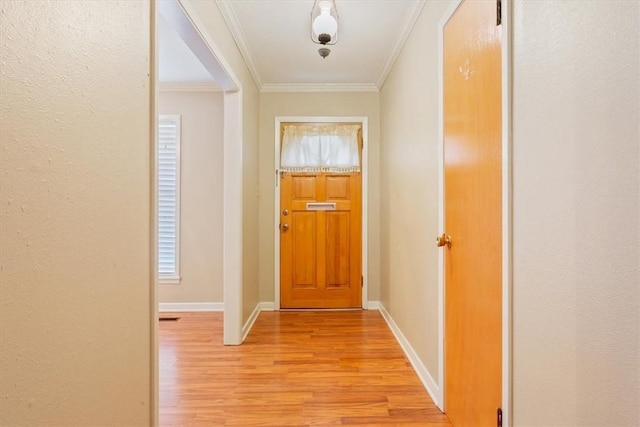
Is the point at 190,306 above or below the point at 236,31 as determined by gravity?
below

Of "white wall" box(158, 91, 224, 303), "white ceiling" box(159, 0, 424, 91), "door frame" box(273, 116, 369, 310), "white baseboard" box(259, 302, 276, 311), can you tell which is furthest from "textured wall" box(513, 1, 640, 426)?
"white wall" box(158, 91, 224, 303)

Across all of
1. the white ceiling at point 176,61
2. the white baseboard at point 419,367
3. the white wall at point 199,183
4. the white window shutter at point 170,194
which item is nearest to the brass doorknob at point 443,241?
the white baseboard at point 419,367

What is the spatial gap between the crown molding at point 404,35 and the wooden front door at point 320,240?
1123mm

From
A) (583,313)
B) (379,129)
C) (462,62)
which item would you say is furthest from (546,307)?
(379,129)

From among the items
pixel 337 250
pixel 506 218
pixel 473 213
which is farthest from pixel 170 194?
Answer: pixel 506 218

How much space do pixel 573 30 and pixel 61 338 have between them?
1508mm

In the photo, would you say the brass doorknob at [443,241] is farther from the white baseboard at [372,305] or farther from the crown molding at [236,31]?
the white baseboard at [372,305]

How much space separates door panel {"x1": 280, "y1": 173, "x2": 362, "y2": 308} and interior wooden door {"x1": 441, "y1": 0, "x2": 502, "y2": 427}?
2115mm

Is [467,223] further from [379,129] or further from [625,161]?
[379,129]

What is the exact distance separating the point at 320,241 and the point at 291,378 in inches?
71.8

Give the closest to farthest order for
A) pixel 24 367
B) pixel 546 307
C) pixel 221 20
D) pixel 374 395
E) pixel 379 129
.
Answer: pixel 24 367
pixel 546 307
pixel 374 395
pixel 221 20
pixel 379 129

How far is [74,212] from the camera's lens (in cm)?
90

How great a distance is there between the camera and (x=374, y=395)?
82.3 inches

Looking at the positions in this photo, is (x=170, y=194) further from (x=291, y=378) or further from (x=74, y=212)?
(x=74, y=212)
